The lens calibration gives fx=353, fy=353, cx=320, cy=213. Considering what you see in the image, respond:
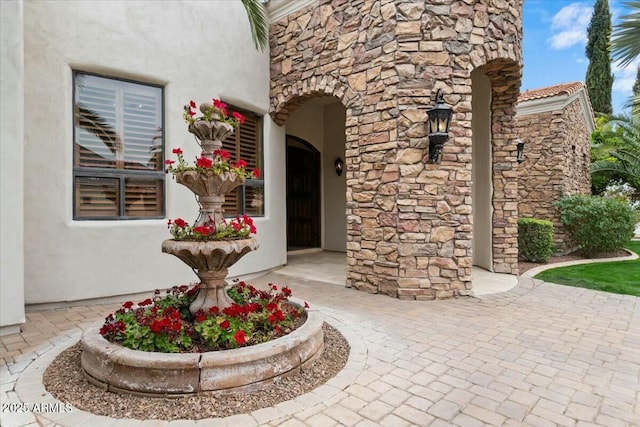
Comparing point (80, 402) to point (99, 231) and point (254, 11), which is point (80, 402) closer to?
point (99, 231)

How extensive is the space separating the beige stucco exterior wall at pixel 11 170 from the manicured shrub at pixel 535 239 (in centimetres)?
873

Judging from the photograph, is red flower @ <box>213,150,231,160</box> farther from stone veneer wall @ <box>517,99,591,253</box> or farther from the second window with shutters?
stone veneer wall @ <box>517,99,591,253</box>

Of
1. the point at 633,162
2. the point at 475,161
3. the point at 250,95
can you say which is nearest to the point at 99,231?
the point at 250,95

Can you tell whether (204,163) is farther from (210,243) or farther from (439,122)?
(439,122)

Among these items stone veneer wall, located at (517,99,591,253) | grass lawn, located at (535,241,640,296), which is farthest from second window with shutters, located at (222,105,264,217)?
stone veneer wall, located at (517,99,591,253)

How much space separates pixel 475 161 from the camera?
7.10 meters

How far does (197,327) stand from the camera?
2.72 meters

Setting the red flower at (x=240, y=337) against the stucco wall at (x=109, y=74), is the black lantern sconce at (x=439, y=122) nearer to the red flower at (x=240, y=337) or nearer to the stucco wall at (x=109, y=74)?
the stucco wall at (x=109, y=74)

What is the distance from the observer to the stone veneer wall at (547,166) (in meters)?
9.39

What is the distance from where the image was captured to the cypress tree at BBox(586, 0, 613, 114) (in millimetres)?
16109

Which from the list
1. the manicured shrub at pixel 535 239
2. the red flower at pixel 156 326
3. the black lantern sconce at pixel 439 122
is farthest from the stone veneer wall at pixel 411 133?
the manicured shrub at pixel 535 239

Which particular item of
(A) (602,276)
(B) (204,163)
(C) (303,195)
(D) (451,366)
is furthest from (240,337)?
(C) (303,195)

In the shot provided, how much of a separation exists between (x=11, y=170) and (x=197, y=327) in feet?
8.67

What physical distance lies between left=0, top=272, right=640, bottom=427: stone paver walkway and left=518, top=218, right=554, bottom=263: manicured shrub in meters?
3.03
